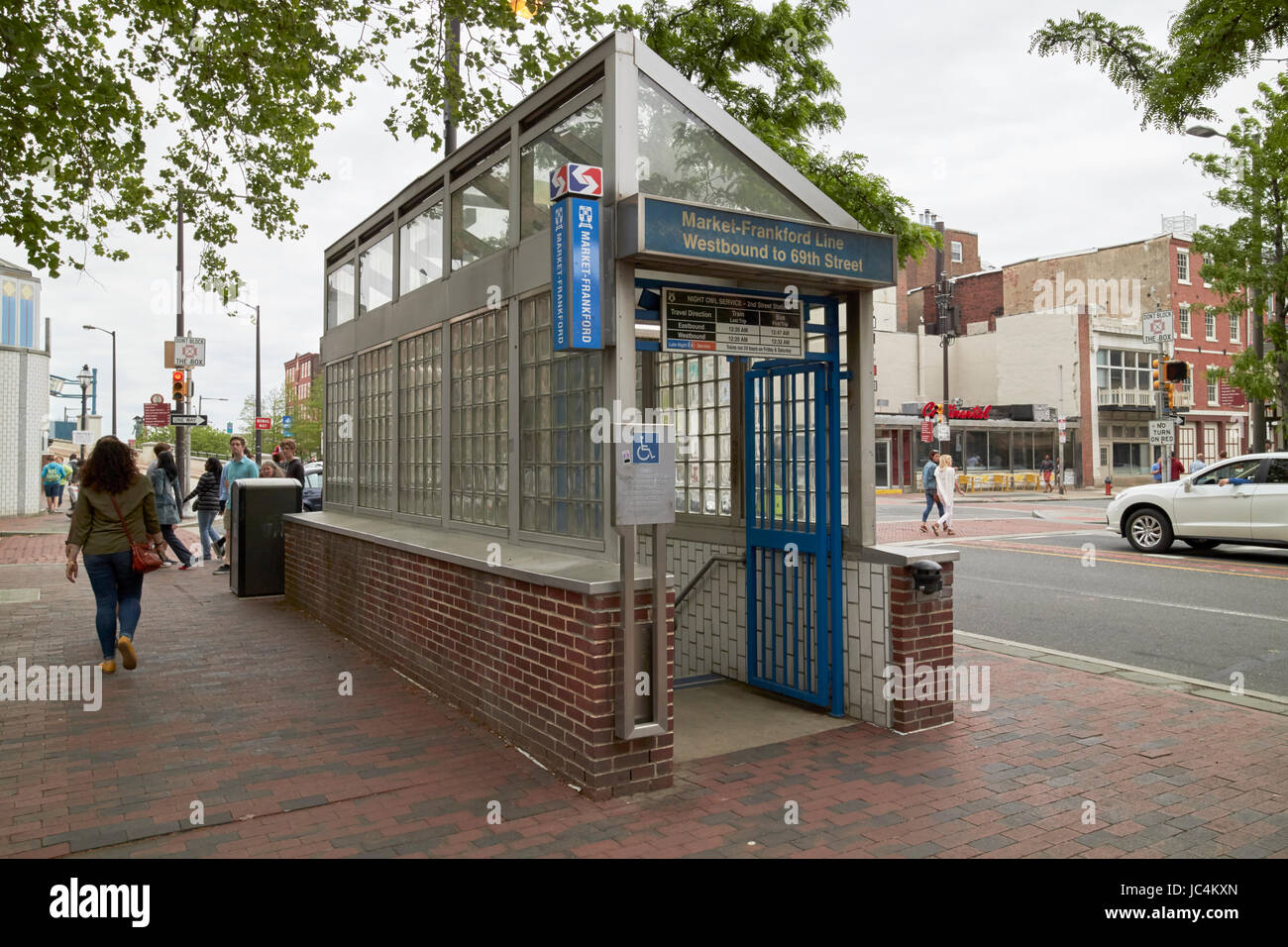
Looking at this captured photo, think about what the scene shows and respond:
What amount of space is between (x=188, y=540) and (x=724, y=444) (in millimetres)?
15719

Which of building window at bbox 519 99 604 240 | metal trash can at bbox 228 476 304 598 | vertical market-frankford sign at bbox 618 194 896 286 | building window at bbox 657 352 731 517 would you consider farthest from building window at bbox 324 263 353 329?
vertical market-frankford sign at bbox 618 194 896 286

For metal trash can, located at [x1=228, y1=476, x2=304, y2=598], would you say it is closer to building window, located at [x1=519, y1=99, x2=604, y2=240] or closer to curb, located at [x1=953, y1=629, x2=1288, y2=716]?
building window, located at [x1=519, y1=99, x2=604, y2=240]

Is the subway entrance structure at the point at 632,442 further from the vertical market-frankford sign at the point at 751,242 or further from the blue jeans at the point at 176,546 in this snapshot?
the blue jeans at the point at 176,546

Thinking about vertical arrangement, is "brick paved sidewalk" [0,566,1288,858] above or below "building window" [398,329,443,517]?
below

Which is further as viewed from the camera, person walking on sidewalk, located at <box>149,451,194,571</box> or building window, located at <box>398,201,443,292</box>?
person walking on sidewalk, located at <box>149,451,194,571</box>

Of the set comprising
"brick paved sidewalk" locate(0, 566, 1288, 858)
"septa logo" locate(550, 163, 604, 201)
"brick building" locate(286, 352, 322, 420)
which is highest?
"brick building" locate(286, 352, 322, 420)

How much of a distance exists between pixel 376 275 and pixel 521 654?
17.6 ft

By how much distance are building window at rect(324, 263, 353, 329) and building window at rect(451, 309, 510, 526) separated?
3.60 meters

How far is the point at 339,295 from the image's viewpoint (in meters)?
10.6

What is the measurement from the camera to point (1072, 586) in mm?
11656

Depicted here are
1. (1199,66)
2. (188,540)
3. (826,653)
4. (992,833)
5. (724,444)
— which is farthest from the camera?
(188,540)

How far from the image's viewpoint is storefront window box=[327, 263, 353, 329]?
1020 cm
